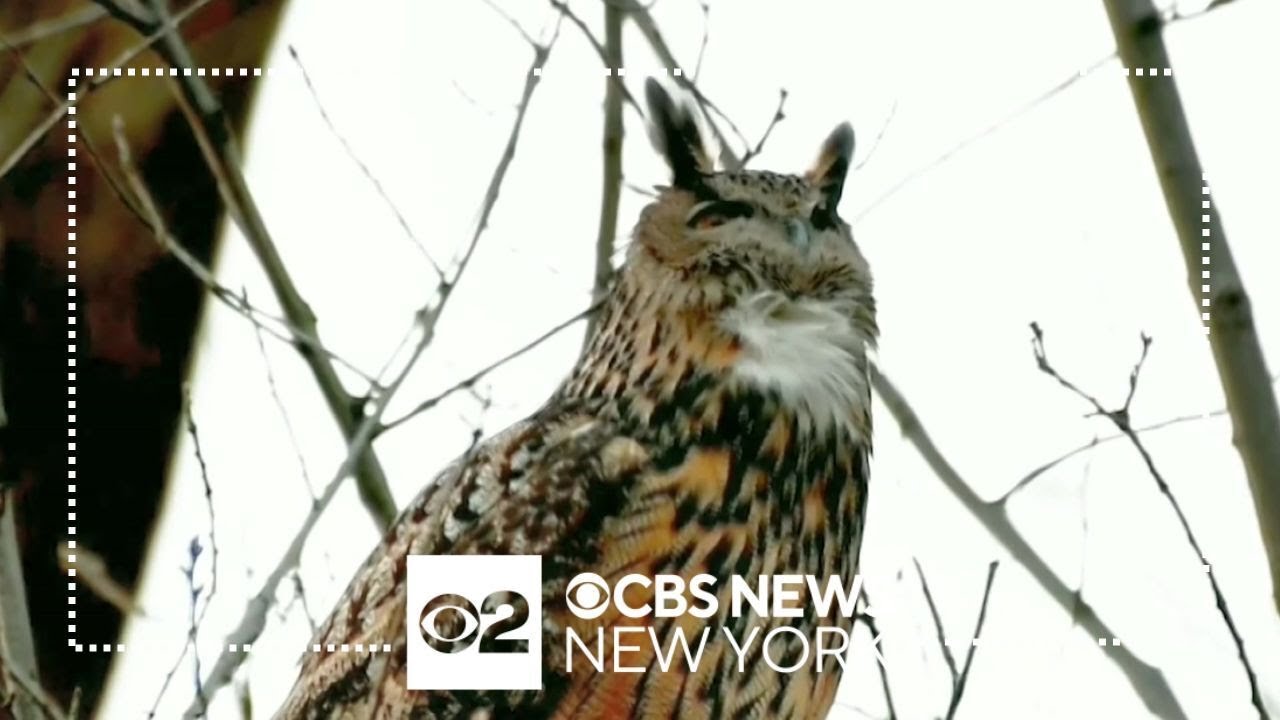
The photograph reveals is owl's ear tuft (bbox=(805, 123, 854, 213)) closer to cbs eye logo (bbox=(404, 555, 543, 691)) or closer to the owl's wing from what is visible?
the owl's wing

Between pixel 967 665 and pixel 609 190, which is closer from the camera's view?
pixel 967 665

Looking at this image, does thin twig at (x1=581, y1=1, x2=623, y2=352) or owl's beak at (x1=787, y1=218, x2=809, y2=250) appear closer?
owl's beak at (x1=787, y1=218, x2=809, y2=250)

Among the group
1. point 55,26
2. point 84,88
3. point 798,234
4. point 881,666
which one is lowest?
point 881,666

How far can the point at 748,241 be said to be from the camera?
255 cm

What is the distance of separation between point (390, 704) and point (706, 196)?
2.49ft

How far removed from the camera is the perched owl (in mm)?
2330

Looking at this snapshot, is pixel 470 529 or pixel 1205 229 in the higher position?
pixel 1205 229

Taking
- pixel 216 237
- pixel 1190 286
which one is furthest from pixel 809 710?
pixel 216 237

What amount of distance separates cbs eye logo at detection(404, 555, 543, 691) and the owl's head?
18.2 inches

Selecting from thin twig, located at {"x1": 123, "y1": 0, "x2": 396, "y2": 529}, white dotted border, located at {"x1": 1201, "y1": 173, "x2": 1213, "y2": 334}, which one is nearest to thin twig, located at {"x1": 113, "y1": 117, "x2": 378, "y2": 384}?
thin twig, located at {"x1": 123, "y1": 0, "x2": 396, "y2": 529}

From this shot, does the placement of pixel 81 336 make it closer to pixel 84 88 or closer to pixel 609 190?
pixel 84 88

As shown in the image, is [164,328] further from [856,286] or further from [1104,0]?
[1104,0]

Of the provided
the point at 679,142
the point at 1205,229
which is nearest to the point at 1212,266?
the point at 1205,229

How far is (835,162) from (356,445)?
75 centimetres
